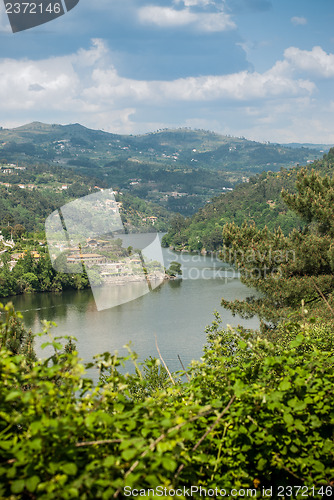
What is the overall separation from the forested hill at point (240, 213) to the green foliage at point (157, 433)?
37067 millimetres

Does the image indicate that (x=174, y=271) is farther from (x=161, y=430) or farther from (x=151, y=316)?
(x=161, y=430)

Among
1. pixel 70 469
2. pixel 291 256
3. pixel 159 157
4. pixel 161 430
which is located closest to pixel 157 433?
pixel 161 430

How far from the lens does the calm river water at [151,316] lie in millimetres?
12805

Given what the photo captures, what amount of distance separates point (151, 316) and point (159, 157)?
5620 inches

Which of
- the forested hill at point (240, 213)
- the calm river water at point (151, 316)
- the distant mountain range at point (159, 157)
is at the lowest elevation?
the calm river water at point (151, 316)

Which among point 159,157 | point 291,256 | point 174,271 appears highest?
point 159,157

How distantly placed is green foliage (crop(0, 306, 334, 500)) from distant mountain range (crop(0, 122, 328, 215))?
73209mm

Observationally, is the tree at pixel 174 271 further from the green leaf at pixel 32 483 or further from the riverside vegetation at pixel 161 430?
the green leaf at pixel 32 483

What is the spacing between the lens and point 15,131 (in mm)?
162375

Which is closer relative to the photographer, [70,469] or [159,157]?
[70,469]

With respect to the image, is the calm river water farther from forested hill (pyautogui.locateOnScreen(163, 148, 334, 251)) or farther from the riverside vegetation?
forested hill (pyautogui.locateOnScreen(163, 148, 334, 251))

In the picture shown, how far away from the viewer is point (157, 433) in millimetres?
896

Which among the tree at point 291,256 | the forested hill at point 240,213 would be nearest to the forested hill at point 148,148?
the forested hill at point 240,213

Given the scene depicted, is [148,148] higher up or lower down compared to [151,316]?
higher up
